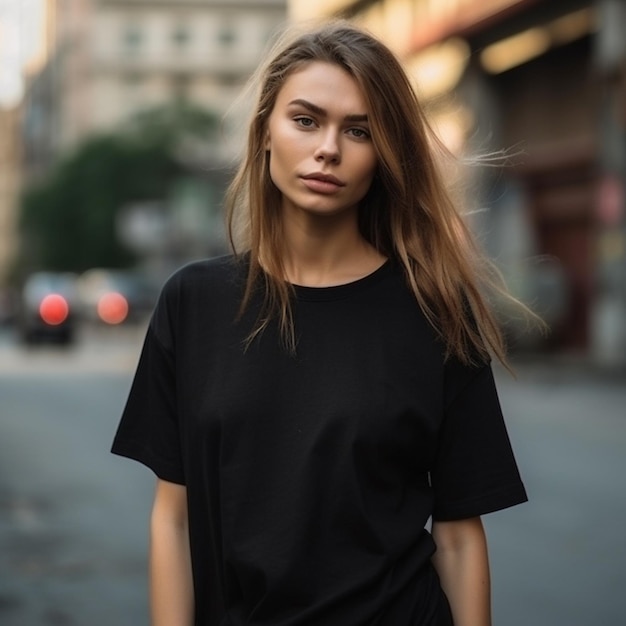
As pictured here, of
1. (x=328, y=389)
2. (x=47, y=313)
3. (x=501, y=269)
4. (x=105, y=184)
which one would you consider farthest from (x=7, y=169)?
(x=328, y=389)

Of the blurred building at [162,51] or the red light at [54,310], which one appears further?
the blurred building at [162,51]

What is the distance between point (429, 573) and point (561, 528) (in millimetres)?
6178

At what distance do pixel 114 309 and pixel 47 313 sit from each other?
35.2 feet

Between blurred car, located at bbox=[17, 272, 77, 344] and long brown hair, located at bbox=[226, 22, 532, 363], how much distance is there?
30553 mm

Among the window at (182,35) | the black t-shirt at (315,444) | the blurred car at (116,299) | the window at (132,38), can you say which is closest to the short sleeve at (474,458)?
A: the black t-shirt at (315,444)

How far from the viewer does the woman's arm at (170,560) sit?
99.0 inches

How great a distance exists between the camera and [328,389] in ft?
7.93

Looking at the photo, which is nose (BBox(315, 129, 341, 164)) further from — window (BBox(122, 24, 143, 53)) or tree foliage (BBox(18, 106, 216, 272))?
window (BBox(122, 24, 143, 53))

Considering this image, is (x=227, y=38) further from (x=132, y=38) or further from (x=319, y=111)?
(x=319, y=111)

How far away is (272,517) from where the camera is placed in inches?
93.0

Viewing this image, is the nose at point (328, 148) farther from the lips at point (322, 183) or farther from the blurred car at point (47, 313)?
the blurred car at point (47, 313)

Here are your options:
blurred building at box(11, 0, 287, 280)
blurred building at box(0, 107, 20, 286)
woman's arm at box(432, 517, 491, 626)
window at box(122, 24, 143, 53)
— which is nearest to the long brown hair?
woman's arm at box(432, 517, 491, 626)

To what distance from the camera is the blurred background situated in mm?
6859

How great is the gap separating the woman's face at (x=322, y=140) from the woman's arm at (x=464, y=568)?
1.86 feet
